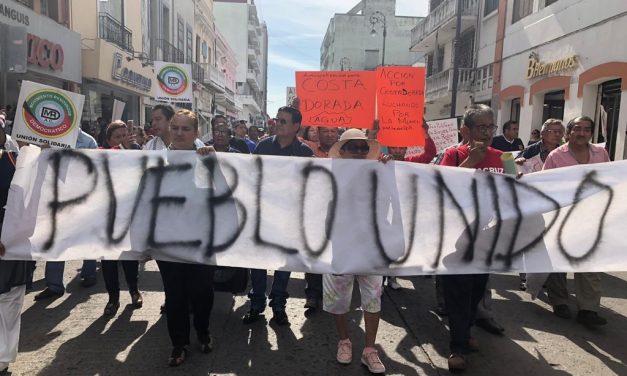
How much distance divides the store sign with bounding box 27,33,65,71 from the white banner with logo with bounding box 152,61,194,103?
2741 millimetres

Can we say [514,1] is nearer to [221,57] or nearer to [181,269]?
[181,269]

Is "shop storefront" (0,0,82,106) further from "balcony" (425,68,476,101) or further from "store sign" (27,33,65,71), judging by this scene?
"balcony" (425,68,476,101)

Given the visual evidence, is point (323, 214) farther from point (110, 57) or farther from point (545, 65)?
point (110, 57)

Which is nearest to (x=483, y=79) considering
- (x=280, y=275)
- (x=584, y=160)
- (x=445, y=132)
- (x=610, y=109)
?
(x=610, y=109)

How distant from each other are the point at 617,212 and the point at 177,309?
121 inches

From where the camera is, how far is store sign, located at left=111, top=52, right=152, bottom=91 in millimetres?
15222

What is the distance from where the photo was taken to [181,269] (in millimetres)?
3301

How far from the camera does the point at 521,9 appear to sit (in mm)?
14844

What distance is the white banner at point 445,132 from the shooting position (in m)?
6.44

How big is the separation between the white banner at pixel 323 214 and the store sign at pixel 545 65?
31.7 ft

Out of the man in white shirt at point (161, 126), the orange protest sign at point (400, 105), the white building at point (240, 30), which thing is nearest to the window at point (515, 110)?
the orange protest sign at point (400, 105)

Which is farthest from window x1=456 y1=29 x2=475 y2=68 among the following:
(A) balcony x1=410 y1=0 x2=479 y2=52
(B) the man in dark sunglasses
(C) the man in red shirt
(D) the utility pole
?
(C) the man in red shirt

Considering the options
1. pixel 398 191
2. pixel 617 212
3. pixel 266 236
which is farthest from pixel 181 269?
pixel 617 212

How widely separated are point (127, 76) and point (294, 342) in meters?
15.0
